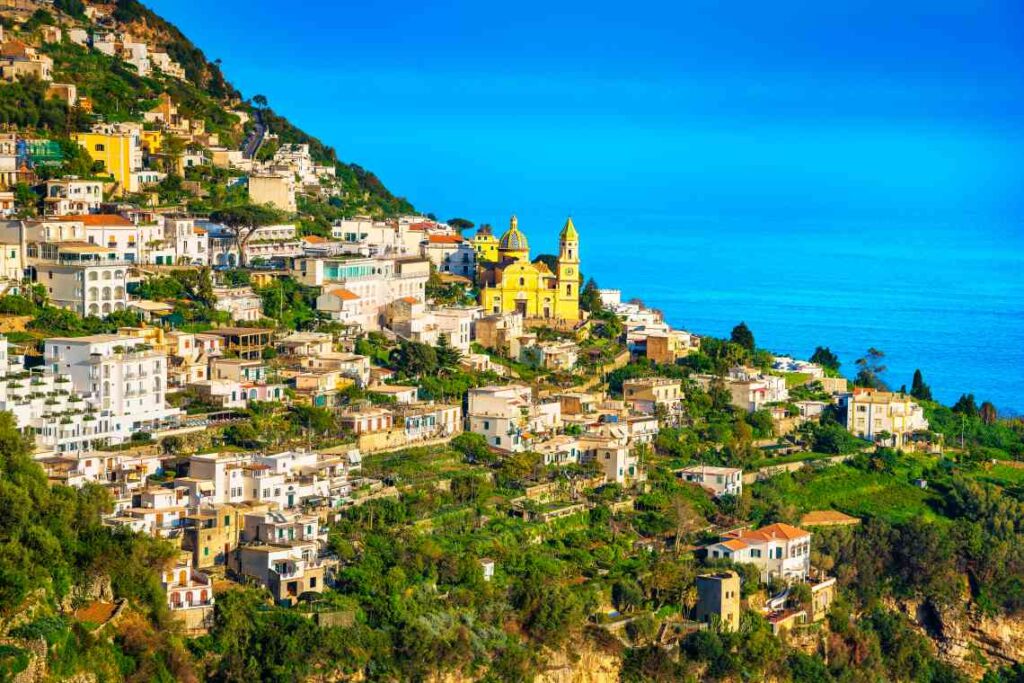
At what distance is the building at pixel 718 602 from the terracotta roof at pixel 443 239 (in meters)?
14.1

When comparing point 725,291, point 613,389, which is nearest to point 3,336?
point 613,389

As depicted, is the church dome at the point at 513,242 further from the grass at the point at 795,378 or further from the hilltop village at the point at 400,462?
the grass at the point at 795,378

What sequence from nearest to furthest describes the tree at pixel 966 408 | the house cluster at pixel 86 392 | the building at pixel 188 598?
1. the building at pixel 188 598
2. the house cluster at pixel 86 392
3. the tree at pixel 966 408

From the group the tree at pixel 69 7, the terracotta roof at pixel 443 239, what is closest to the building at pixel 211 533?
the terracotta roof at pixel 443 239

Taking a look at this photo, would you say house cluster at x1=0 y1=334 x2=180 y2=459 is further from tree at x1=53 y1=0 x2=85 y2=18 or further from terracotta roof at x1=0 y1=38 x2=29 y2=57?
tree at x1=53 y1=0 x2=85 y2=18

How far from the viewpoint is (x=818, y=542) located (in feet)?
97.8

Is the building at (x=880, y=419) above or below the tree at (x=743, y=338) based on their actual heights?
below

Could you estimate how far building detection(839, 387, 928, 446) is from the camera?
35.4m

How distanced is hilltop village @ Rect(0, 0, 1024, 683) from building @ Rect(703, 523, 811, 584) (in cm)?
4

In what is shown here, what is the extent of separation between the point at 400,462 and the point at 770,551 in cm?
462

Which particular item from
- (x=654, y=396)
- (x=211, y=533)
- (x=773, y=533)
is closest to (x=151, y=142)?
(x=654, y=396)

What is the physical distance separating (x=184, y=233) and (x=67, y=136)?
3.87 metres

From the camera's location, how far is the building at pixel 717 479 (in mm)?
30953

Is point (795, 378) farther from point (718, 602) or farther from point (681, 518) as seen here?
point (718, 602)
